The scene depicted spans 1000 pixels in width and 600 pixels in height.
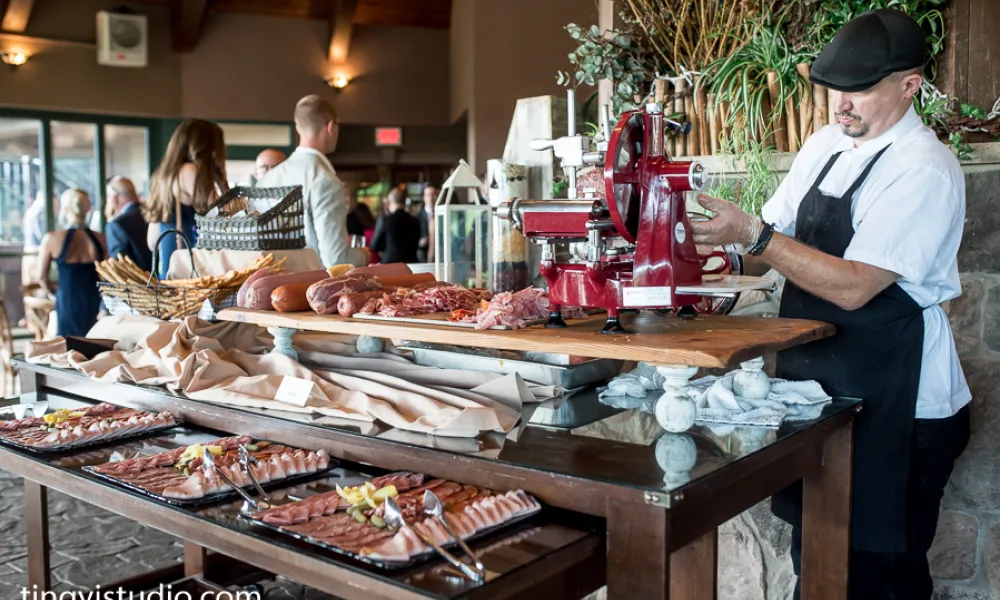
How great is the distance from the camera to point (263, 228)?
303 centimetres

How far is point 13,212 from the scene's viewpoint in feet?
32.7

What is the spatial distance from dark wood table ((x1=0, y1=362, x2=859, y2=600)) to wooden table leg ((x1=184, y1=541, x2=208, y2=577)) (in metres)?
0.85

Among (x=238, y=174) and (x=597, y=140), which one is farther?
(x=238, y=174)

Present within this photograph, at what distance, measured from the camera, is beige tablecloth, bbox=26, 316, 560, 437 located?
75.6 inches

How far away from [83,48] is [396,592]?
34.8ft

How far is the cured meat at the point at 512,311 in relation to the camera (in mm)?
1909

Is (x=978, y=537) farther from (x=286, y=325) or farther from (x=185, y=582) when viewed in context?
(x=185, y=582)

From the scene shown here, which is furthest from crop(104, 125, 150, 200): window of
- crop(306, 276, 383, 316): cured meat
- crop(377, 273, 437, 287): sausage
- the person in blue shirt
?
crop(306, 276, 383, 316): cured meat

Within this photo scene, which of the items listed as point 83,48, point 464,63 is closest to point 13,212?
point 83,48

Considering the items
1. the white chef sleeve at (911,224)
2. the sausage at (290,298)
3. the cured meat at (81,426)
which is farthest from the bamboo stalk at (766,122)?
the cured meat at (81,426)

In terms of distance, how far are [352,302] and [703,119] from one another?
1.55 metres

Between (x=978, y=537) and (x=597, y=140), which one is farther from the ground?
(x=597, y=140)

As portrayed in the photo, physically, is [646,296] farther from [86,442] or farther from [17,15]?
[17,15]

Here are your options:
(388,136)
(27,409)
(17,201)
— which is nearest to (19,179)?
(17,201)
